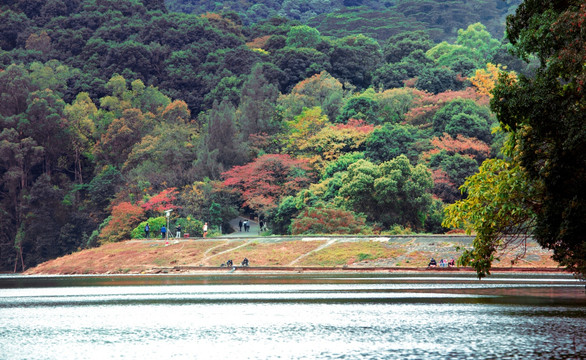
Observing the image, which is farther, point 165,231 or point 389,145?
point 389,145

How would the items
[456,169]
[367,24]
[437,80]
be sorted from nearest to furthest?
[456,169] → [437,80] → [367,24]

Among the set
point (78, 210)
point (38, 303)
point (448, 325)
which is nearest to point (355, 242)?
point (38, 303)

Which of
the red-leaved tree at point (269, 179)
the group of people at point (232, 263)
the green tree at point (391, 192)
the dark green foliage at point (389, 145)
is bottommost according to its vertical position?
the group of people at point (232, 263)

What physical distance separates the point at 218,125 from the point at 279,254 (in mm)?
26157

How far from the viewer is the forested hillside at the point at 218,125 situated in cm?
6028

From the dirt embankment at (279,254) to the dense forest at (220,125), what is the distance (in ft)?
13.9

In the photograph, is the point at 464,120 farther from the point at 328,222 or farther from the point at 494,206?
the point at 494,206

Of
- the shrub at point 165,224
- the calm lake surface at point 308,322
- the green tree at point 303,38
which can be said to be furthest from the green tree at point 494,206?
the green tree at point 303,38

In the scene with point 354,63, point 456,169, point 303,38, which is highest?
point 303,38

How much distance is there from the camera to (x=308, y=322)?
21422 millimetres

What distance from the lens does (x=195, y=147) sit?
252ft

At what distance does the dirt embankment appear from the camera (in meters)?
45.9

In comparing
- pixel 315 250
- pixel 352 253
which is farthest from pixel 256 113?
pixel 352 253

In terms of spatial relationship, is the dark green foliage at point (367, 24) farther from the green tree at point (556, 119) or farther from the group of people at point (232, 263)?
the green tree at point (556, 119)
